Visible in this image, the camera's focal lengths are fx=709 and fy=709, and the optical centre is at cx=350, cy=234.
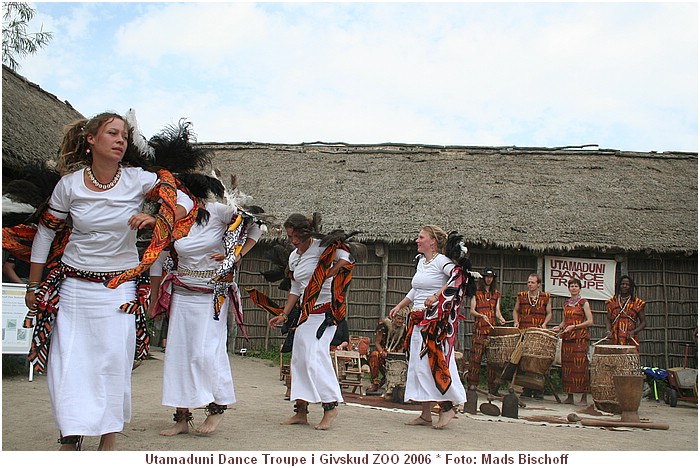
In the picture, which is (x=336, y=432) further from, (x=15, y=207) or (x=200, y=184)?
(x=15, y=207)

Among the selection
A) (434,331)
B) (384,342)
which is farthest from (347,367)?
(434,331)

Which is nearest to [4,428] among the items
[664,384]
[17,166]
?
[17,166]

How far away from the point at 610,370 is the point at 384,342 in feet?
9.91

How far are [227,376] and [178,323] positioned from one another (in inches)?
20.8

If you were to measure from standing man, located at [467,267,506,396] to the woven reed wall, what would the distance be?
2.28m

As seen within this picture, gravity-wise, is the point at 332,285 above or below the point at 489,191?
below

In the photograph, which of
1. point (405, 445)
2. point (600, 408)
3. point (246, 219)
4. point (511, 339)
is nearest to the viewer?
point (405, 445)

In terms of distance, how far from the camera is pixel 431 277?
6.23 m

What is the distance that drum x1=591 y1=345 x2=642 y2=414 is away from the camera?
842cm

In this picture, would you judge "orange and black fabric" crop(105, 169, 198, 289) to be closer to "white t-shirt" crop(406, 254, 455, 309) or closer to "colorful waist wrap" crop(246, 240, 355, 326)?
"colorful waist wrap" crop(246, 240, 355, 326)

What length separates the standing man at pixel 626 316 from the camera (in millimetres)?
9453

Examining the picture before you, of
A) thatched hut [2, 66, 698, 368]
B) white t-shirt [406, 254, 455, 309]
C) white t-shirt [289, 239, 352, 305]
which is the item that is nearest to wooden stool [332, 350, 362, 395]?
white t-shirt [406, 254, 455, 309]

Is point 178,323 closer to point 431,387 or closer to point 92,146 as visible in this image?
point 92,146

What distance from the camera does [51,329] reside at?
12.8ft
